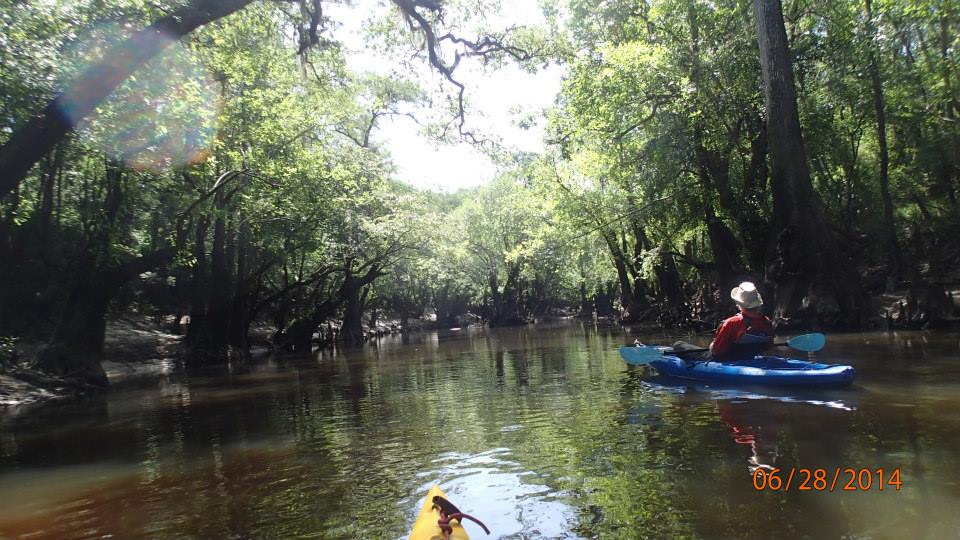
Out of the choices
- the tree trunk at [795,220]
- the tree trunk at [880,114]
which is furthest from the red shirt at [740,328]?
the tree trunk at [880,114]

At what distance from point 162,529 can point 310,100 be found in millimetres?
19112

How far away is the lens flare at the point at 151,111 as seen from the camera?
10438 mm

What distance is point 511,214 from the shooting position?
42.7 m

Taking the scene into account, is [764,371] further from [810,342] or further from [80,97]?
[80,97]

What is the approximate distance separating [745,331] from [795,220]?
8.08 meters

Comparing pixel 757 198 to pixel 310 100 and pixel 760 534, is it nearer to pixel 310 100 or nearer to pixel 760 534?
pixel 310 100

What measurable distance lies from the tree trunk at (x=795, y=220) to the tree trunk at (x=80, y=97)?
1353 cm

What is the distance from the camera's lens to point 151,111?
1259 centimetres

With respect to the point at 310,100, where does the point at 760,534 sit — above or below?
below

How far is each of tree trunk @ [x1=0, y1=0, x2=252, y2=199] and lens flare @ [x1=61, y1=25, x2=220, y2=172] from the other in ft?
0.22

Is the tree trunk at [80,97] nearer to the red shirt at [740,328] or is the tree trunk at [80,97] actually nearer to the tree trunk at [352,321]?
the red shirt at [740,328]

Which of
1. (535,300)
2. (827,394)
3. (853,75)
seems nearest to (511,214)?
(535,300)

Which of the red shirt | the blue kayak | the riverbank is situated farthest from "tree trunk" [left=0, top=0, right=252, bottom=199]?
the red shirt

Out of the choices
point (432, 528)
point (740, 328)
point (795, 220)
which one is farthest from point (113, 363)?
point (432, 528)
